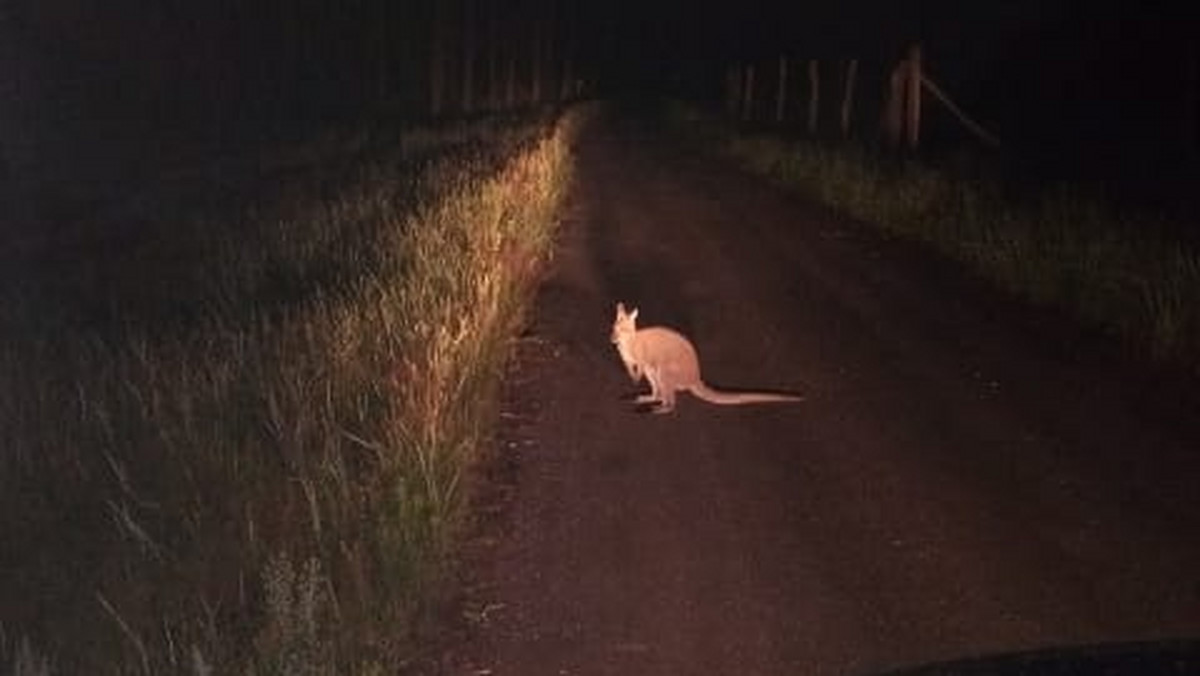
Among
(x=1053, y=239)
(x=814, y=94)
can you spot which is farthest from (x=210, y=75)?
(x=1053, y=239)

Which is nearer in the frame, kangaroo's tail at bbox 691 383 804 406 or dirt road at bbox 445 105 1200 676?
dirt road at bbox 445 105 1200 676

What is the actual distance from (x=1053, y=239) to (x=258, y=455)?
9152 millimetres

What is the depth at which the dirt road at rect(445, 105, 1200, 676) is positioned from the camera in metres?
5.86

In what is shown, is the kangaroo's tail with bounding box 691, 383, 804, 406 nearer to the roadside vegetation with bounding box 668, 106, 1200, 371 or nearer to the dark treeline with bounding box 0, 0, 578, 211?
the roadside vegetation with bounding box 668, 106, 1200, 371

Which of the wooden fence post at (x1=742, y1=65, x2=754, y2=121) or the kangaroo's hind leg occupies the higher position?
the kangaroo's hind leg

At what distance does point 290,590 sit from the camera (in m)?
5.36

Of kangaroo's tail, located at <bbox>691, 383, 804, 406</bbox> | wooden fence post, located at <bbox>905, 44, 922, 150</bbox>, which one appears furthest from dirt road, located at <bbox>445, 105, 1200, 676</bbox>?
wooden fence post, located at <bbox>905, 44, 922, 150</bbox>

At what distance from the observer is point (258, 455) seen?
7.32m

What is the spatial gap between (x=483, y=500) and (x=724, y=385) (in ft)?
9.85

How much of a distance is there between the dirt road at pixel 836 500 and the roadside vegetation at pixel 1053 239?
44 centimetres

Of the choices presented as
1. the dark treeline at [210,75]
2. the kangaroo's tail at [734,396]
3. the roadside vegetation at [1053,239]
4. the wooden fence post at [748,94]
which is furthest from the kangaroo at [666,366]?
the wooden fence post at [748,94]

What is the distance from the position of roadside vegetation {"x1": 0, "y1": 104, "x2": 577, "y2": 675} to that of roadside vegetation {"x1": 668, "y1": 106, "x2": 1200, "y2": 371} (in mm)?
4459

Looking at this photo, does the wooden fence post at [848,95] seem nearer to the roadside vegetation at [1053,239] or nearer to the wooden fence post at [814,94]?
the wooden fence post at [814,94]

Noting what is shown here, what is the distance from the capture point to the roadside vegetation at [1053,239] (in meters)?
11.5
